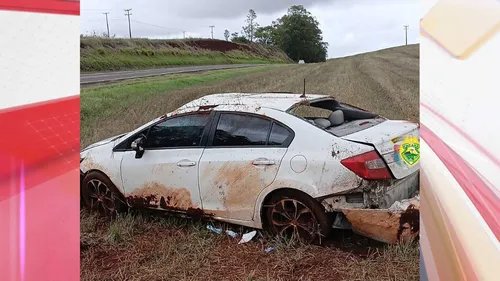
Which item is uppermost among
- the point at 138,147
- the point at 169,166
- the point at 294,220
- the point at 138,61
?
the point at 138,61

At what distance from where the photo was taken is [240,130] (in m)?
5.15

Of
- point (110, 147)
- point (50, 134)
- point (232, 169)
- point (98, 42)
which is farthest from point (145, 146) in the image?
point (98, 42)

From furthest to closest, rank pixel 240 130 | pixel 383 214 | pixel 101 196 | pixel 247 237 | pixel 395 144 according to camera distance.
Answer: pixel 101 196, pixel 240 130, pixel 247 237, pixel 395 144, pixel 383 214

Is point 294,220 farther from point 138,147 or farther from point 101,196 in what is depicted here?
point 101,196

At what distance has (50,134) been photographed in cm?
164

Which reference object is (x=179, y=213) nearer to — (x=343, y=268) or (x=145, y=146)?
(x=145, y=146)

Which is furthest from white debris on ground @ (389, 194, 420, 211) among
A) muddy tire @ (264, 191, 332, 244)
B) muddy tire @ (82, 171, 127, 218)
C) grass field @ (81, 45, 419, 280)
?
muddy tire @ (82, 171, 127, 218)

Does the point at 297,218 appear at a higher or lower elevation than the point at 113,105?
lower

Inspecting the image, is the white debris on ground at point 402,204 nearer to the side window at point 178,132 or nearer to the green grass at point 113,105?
the side window at point 178,132

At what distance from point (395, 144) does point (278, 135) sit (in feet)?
3.58

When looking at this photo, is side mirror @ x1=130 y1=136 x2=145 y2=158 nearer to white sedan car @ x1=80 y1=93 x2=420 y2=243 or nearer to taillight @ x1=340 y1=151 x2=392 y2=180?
white sedan car @ x1=80 y1=93 x2=420 y2=243

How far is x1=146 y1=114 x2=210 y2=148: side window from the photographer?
211 inches

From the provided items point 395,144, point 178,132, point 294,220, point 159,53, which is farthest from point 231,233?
point 159,53

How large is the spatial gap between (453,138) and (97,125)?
12.0 m
